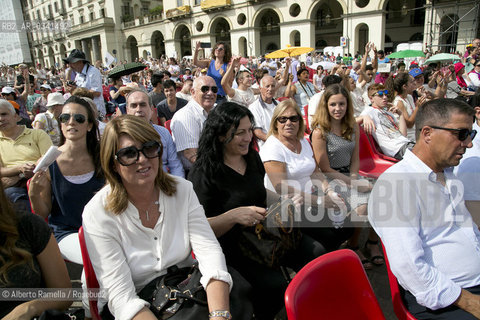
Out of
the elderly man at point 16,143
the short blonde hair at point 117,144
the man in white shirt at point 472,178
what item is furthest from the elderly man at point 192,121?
the man in white shirt at point 472,178

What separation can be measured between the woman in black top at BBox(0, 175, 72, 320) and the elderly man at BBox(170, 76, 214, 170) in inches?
76.1

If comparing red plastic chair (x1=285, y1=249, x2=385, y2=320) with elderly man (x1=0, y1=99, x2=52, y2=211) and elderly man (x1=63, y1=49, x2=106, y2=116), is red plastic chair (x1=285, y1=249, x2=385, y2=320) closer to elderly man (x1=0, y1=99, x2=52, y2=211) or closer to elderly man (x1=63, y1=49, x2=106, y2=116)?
elderly man (x1=0, y1=99, x2=52, y2=211)

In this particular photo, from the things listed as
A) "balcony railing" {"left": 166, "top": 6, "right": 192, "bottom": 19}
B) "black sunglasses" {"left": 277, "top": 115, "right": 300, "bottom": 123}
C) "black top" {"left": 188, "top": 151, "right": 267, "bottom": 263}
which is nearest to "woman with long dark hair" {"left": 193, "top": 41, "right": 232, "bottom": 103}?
"black sunglasses" {"left": 277, "top": 115, "right": 300, "bottom": 123}

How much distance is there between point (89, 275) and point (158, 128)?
6.26 feet

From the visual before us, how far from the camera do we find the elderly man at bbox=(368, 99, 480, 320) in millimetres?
1547

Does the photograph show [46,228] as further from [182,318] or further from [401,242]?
[401,242]

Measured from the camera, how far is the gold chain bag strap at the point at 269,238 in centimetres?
198

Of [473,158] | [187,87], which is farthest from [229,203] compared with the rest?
[187,87]

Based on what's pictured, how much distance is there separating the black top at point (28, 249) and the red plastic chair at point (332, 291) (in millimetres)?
1187

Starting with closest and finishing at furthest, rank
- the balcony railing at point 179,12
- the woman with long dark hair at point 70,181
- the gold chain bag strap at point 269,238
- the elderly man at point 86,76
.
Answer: the gold chain bag strap at point 269,238 < the woman with long dark hair at point 70,181 < the elderly man at point 86,76 < the balcony railing at point 179,12

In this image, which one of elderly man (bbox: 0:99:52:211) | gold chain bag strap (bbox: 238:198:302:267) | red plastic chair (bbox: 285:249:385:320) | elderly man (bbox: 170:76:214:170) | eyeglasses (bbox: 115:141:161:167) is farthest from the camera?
elderly man (bbox: 170:76:214:170)

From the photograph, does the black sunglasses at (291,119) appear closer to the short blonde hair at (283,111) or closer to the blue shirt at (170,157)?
the short blonde hair at (283,111)

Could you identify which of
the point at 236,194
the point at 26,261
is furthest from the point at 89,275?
the point at 236,194

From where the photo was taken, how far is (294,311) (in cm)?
124
